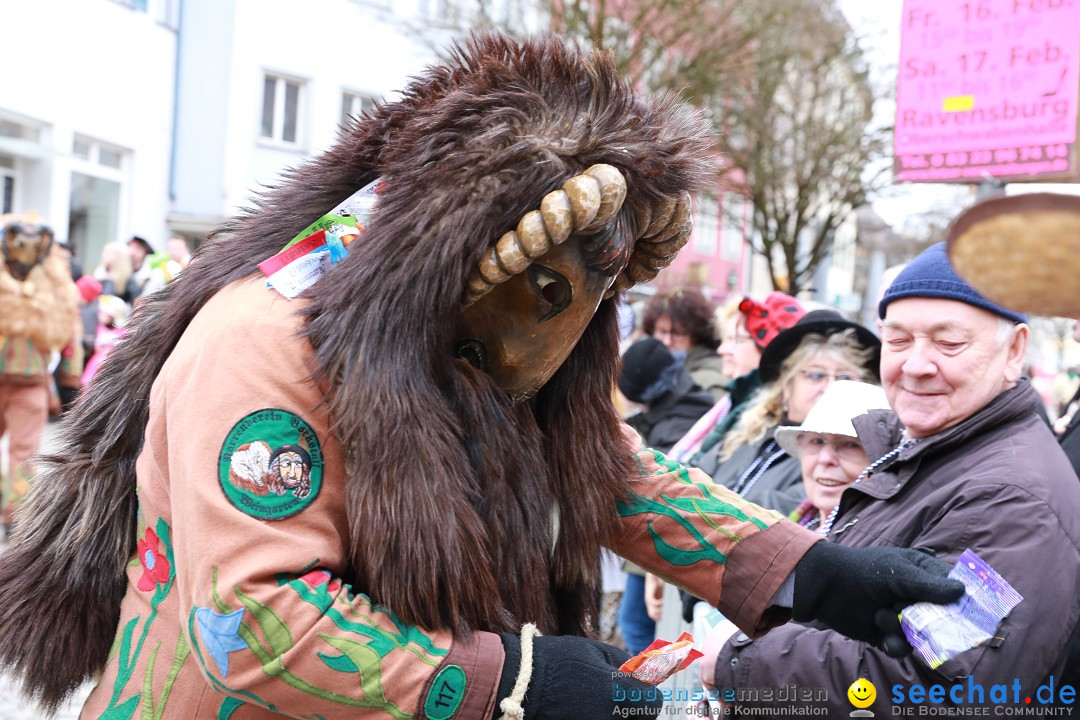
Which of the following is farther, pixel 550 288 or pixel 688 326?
pixel 688 326

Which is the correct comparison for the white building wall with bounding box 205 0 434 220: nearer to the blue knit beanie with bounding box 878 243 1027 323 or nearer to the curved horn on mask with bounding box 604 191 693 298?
the blue knit beanie with bounding box 878 243 1027 323

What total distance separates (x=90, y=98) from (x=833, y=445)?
1256cm

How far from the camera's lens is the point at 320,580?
1.43 meters

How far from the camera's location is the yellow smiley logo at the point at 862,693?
86.0 inches

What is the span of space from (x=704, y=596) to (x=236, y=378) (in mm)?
1006

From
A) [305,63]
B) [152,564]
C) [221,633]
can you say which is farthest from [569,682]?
[305,63]

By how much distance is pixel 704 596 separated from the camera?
6.66 feet

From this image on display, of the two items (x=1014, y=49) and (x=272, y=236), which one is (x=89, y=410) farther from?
(x=1014, y=49)

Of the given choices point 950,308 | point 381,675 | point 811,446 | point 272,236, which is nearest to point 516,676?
point 381,675

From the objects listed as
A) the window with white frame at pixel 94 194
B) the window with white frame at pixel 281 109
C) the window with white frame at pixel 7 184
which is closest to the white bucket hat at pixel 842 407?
the window with white frame at pixel 7 184

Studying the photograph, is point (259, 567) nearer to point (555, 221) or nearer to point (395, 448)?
point (395, 448)

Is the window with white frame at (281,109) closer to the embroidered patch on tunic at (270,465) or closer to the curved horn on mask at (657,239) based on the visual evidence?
the curved horn on mask at (657,239)

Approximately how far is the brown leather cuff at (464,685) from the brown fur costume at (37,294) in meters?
5.81

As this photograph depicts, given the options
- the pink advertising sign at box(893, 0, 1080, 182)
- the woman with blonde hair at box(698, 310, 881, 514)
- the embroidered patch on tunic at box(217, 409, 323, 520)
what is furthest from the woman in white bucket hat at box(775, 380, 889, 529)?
the embroidered patch on tunic at box(217, 409, 323, 520)
